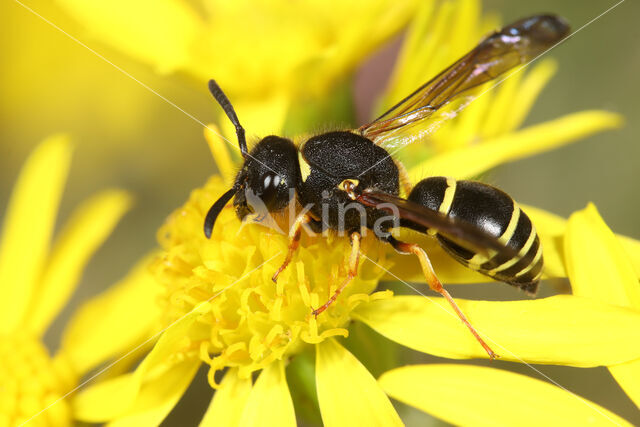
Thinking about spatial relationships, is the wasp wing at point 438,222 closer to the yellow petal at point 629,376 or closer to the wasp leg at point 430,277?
the wasp leg at point 430,277

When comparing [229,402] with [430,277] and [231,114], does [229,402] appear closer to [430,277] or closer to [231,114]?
[430,277]

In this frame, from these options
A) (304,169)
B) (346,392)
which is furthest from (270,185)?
(346,392)

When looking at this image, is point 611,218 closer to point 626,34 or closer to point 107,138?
point 626,34

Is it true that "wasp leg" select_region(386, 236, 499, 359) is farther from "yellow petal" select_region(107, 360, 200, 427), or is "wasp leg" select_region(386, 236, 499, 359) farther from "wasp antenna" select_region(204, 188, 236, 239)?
"yellow petal" select_region(107, 360, 200, 427)

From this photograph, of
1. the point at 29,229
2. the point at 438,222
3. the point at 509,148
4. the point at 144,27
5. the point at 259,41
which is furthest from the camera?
the point at 144,27

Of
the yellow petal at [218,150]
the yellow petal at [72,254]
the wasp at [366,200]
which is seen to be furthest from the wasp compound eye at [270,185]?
the yellow petal at [72,254]

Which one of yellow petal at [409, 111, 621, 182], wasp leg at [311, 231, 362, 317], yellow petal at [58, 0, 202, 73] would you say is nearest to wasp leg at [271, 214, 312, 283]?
wasp leg at [311, 231, 362, 317]

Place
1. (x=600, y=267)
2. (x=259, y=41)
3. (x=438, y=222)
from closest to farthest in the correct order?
(x=438, y=222) → (x=600, y=267) → (x=259, y=41)
